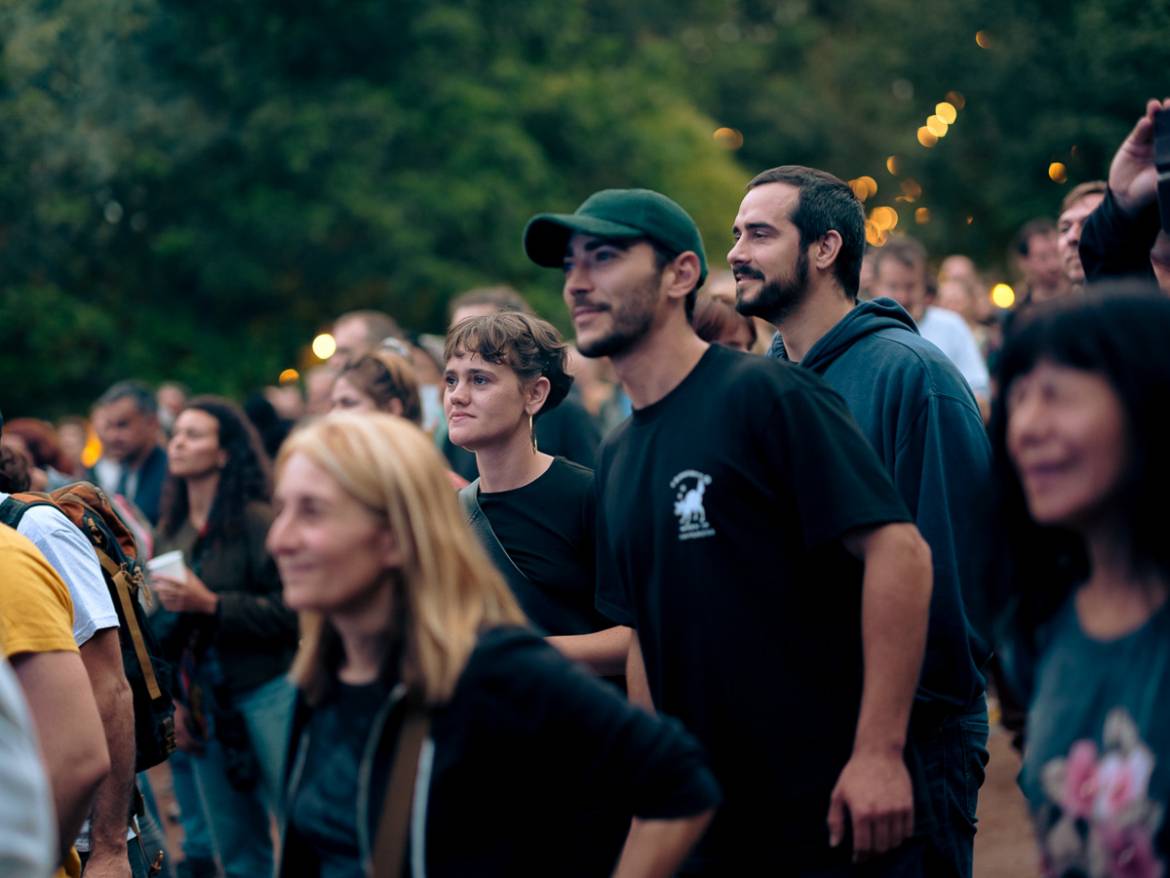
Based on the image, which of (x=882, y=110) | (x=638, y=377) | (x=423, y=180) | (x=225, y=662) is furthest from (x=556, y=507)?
(x=882, y=110)

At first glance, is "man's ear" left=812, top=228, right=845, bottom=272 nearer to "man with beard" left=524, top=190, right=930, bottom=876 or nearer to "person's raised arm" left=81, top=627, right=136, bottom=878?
"man with beard" left=524, top=190, right=930, bottom=876

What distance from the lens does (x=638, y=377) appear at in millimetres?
3576

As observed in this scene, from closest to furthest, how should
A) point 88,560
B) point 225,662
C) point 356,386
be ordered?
point 88,560 → point 356,386 → point 225,662

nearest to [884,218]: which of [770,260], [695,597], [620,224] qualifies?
[770,260]

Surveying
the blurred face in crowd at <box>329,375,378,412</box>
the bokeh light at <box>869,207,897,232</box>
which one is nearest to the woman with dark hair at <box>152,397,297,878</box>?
the blurred face in crowd at <box>329,375,378,412</box>

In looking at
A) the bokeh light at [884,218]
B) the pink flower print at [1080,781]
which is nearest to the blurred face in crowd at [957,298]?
the pink flower print at [1080,781]

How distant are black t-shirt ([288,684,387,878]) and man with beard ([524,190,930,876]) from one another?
0.85 meters

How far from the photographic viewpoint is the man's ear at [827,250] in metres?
4.52

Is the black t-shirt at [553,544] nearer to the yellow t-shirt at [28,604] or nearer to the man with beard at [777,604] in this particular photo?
the man with beard at [777,604]

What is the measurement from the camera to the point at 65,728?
11.7 ft

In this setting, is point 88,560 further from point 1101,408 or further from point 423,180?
point 423,180

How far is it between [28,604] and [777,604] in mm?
1730

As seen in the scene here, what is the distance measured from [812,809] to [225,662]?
4.32 m

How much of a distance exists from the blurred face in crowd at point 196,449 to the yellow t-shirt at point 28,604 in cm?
395
